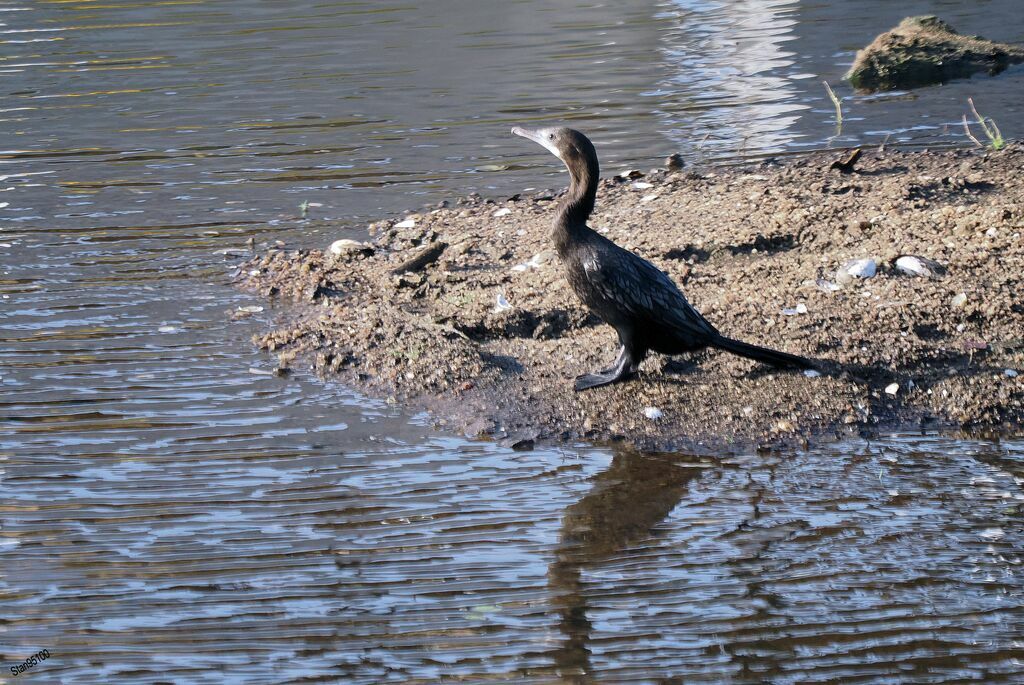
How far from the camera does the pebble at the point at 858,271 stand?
5.54 metres

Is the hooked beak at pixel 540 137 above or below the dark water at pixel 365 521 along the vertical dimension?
above

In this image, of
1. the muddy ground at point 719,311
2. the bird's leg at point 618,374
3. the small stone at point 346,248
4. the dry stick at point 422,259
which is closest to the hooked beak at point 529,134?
the muddy ground at point 719,311

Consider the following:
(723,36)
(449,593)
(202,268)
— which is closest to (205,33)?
(723,36)

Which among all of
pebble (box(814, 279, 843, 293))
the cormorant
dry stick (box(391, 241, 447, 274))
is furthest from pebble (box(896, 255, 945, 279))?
dry stick (box(391, 241, 447, 274))

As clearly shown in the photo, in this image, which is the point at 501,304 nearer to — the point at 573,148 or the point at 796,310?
the point at 573,148

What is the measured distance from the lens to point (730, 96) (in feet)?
34.8

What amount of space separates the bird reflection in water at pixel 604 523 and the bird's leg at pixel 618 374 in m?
0.46

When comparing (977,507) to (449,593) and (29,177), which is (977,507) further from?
(29,177)

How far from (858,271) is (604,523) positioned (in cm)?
233

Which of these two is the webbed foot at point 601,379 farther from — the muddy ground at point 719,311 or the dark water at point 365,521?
the dark water at point 365,521

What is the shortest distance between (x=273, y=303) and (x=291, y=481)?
2.07 metres

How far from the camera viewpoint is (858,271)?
18.2 ft

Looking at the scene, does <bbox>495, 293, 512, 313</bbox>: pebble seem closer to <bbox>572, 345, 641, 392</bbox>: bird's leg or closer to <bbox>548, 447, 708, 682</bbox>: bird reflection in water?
<bbox>572, 345, 641, 392</bbox>: bird's leg

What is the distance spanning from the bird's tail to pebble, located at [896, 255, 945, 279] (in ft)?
3.57
